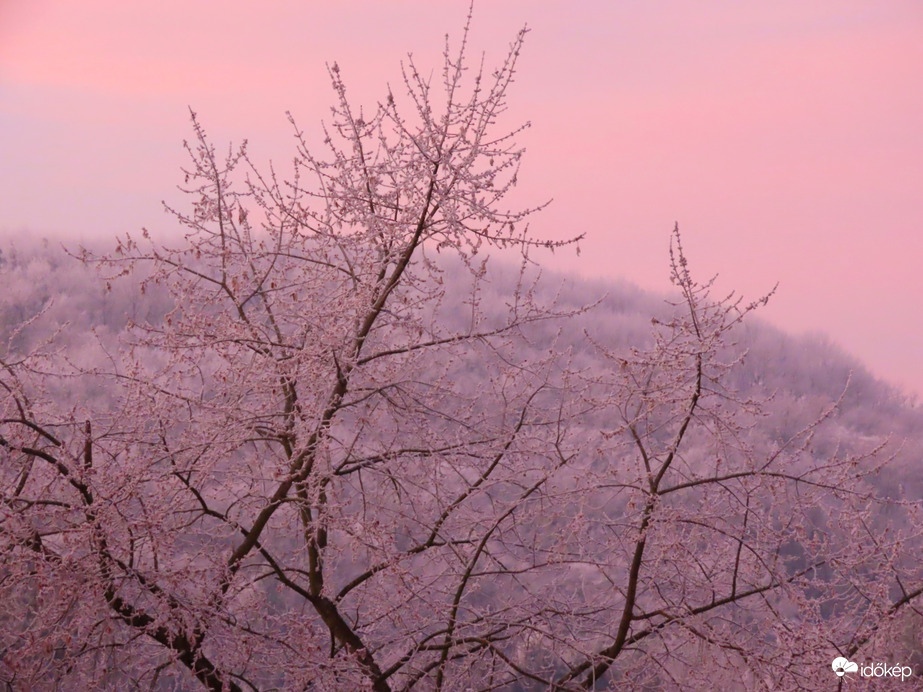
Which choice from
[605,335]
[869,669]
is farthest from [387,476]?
[605,335]

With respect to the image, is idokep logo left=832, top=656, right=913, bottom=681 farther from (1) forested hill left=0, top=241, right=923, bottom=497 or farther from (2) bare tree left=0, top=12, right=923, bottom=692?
(1) forested hill left=0, top=241, right=923, bottom=497

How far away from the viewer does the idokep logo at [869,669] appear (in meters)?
3.86

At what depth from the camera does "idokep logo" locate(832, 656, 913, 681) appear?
3.86 meters

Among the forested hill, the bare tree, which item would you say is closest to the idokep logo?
the bare tree

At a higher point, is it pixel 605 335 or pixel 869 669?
pixel 605 335

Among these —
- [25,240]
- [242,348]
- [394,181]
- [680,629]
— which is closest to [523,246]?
[394,181]

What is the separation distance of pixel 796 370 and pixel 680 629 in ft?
36.2

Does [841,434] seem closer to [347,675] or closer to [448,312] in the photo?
[448,312]

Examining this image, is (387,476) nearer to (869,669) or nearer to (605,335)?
(869,669)

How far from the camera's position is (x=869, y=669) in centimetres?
405

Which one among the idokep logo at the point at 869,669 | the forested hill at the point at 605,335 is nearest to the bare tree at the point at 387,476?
the idokep logo at the point at 869,669

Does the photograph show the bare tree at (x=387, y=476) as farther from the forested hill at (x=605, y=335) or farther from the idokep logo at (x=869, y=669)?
the forested hill at (x=605, y=335)

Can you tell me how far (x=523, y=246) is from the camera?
396cm

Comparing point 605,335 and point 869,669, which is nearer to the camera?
point 869,669
